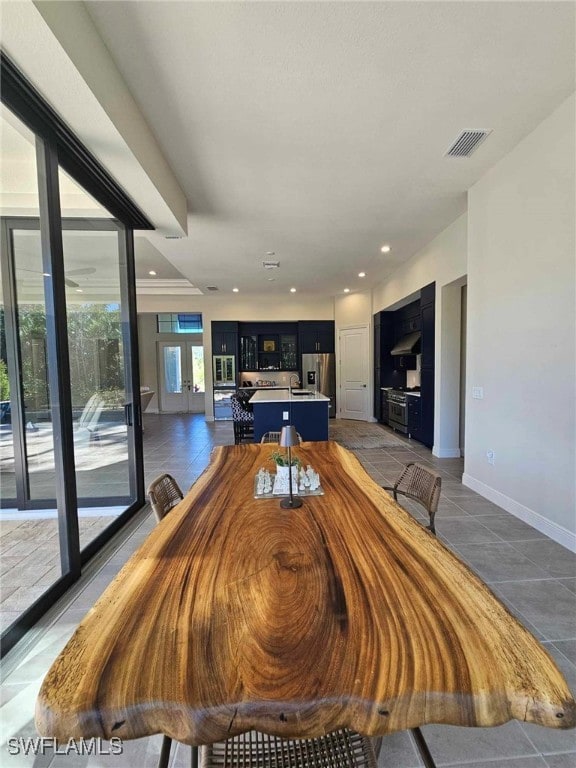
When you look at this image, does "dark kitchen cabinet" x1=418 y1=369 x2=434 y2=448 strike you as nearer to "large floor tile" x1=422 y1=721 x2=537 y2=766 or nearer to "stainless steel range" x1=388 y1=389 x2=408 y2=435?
"stainless steel range" x1=388 y1=389 x2=408 y2=435

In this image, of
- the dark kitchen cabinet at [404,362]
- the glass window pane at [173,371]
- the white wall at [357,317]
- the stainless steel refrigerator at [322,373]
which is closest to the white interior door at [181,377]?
the glass window pane at [173,371]

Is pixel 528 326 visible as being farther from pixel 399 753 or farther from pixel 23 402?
pixel 23 402

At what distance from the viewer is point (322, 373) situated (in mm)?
8867

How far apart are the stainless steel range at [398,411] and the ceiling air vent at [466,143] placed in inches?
154

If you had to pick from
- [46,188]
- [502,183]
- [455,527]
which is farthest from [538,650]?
[502,183]

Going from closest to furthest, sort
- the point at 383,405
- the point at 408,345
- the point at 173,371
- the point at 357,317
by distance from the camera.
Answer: the point at 408,345 → the point at 383,405 → the point at 357,317 → the point at 173,371

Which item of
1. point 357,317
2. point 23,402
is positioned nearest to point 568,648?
point 23,402

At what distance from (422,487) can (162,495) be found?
1.41 metres

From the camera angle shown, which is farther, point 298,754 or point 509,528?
point 509,528

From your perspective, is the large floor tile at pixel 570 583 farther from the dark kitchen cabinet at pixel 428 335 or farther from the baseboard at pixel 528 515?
the dark kitchen cabinet at pixel 428 335

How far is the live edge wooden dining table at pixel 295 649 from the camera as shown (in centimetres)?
63

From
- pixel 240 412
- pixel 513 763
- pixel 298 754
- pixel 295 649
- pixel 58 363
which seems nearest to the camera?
pixel 295 649

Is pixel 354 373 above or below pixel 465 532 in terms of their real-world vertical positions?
above

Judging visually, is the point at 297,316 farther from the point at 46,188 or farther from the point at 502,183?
the point at 46,188
